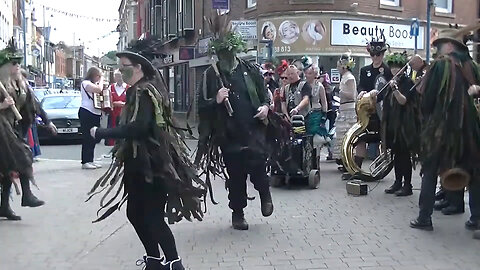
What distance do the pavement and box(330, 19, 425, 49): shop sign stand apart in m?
14.1

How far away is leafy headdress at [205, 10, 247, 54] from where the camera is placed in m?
6.84

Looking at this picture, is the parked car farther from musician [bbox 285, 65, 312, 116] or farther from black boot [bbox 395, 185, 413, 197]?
black boot [bbox 395, 185, 413, 197]

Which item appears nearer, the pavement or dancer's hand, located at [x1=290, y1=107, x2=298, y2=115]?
the pavement

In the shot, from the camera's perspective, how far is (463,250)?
241 inches

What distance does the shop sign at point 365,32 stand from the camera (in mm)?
22516

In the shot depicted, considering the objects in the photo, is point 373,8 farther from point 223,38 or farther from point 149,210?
point 149,210

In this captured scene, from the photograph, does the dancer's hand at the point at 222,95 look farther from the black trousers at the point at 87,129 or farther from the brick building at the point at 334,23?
the brick building at the point at 334,23

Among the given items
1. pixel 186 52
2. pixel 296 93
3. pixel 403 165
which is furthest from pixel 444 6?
pixel 403 165

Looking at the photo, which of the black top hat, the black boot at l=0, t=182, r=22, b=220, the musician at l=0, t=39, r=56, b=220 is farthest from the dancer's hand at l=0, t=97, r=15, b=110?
the black top hat

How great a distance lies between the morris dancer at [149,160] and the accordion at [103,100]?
690 cm

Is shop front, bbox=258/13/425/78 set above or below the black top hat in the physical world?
above

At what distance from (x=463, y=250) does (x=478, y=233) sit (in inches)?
17.4

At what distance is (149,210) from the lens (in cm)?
512

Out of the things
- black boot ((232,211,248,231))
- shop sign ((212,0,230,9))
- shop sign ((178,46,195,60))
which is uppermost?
shop sign ((212,0,230,9))
